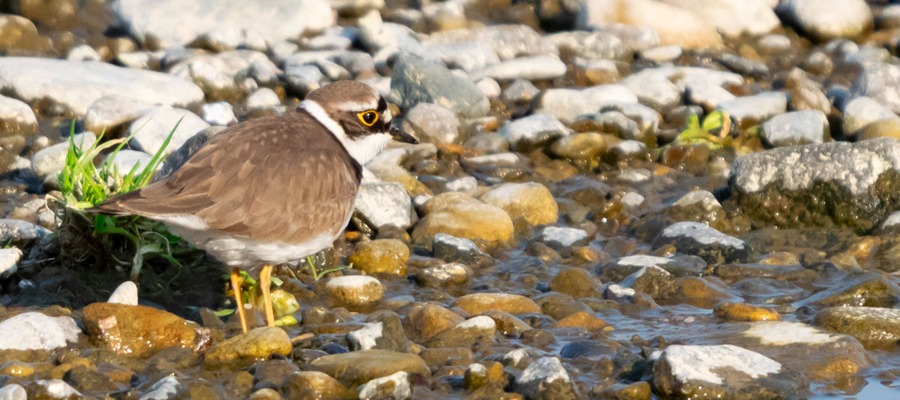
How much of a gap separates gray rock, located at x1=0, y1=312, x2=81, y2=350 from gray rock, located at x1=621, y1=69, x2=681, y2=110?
25.3ft

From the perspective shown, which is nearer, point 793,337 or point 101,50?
point 793,337

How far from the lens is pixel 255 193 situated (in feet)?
16.1

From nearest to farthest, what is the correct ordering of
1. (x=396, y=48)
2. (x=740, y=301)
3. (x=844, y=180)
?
(x=740, y=301) < (x=844, y=180) < (x=396, y=48)

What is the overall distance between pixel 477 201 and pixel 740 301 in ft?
8.12

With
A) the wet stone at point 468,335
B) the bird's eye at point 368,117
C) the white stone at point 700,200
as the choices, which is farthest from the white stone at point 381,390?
the white stone at point 700,200

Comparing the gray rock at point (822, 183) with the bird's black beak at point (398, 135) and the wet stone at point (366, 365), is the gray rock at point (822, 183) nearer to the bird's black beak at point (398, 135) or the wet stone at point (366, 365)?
the bird's black beak at point (398, 135)

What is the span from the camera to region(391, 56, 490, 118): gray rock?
10.1 m

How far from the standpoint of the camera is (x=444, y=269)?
6438 mm

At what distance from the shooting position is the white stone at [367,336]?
4918 millimetres

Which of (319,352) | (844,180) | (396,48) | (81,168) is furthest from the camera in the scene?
(396,48)

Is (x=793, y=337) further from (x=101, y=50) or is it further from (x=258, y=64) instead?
(x=101, y=50)

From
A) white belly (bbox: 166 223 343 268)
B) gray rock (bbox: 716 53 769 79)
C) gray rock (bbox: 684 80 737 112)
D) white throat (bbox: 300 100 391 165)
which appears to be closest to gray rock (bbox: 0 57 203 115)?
white throat (bbox: 300 100 391 165)

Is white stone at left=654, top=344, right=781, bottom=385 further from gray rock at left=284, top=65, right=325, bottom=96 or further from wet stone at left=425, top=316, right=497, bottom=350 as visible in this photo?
gray rock at left=284, top=65, right=325, bottom=96

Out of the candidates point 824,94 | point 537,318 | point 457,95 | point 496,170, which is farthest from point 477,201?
point 824,94
